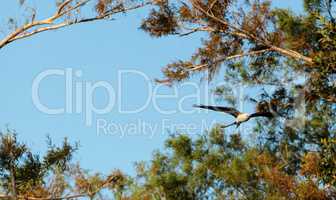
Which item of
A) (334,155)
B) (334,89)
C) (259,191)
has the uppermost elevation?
(334,89)

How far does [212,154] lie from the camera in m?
16.1

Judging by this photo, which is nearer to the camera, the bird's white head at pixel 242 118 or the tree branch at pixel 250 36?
the tree branch at pixel 250 36

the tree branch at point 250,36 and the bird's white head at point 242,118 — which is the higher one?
the tree branch at point 250,36

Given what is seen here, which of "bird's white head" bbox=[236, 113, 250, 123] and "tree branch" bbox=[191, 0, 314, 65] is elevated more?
"tree branch" bbox=[191, 0, 314, 65]

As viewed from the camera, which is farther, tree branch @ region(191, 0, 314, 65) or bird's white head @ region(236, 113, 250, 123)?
bird's white head @ region(236, 113, 250, 123)

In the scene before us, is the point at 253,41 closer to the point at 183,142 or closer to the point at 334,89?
the point at 334,89

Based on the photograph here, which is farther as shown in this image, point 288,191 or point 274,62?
point 274,62

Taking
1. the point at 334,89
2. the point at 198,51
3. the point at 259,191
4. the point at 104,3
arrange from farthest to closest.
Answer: the point at 259,191 < the point at 198,51 < the point at 104,3 < the point at 334,89

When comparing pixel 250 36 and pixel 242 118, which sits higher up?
pixel 250 36

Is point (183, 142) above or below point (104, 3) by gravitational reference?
below

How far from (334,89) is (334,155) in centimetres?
262

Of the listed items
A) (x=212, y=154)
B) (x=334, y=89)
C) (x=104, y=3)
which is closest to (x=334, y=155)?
(x=334, y=89)

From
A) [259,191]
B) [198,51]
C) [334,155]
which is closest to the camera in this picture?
[334,155]

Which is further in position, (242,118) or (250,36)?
(242,118)
